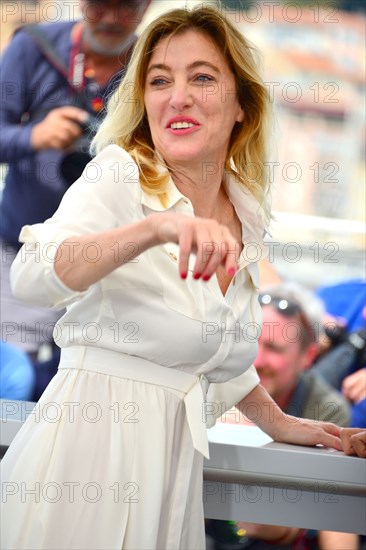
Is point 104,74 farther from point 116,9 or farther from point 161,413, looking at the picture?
point 161,413

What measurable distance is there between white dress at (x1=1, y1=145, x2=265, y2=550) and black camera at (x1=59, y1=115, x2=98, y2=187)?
49.5 inches

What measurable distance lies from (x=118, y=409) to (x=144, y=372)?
0.06 meters

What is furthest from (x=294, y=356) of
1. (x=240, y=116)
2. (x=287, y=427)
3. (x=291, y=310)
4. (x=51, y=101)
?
(x=240, y=116)

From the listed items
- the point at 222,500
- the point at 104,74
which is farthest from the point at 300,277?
the point at 222,500

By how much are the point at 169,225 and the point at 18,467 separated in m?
0.43

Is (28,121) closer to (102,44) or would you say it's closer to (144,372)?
(102,44)

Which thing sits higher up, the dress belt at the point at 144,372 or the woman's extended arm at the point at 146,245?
the woman's extended arm at the point at 146,245

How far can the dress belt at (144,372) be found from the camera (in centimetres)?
123

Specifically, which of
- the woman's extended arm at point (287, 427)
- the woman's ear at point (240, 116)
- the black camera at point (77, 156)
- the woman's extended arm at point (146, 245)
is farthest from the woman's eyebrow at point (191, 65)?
the black camera at point (77, 156)

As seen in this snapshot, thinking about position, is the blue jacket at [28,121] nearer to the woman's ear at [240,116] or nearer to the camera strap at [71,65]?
the camera strap at [71,65]

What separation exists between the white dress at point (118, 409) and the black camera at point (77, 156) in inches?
49.5

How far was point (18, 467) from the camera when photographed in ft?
4.01

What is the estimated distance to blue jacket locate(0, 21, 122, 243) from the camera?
250cm

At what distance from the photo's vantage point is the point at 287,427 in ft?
4.99
